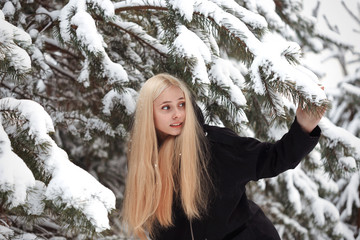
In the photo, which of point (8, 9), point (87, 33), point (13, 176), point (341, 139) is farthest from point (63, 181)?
point (341, 139)

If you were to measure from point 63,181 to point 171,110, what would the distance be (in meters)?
0.92

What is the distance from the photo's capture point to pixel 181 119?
211cm

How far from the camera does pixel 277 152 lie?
1.78 meters

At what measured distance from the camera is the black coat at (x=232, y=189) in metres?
1.87

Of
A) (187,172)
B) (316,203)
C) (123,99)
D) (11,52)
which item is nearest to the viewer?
(11,52)

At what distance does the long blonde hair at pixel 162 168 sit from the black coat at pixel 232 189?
6 centimetres

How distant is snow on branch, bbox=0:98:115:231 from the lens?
49.7 inches

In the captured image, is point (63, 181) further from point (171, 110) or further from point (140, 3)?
point (140, 3)

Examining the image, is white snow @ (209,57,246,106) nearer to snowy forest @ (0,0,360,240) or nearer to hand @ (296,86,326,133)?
snowy forest @ (0,0,360,240)

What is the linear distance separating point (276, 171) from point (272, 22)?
161 centimetres

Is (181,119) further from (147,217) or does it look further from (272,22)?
(272,22)

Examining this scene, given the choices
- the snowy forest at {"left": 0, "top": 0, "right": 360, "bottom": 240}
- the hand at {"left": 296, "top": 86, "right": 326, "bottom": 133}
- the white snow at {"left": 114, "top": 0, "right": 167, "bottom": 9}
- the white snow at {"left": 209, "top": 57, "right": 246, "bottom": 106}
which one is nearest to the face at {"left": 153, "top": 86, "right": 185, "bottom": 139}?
the snowy forest at {"left": 0, "top": 0, "right": 360, "bottom": 240}

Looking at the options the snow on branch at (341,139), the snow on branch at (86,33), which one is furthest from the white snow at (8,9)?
the snow on branch at (341,139)

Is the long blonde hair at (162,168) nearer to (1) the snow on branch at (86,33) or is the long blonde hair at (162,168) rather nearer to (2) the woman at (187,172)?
(2) the woman at (187,172)
